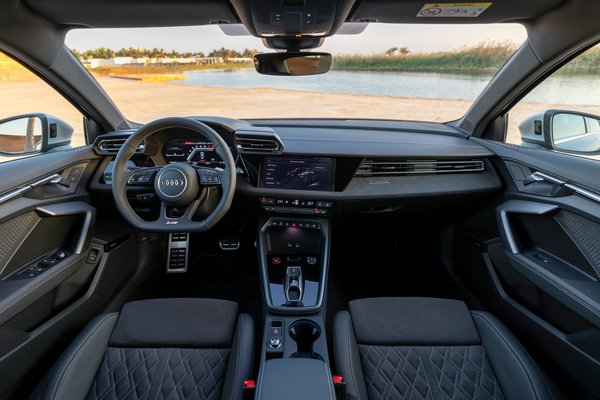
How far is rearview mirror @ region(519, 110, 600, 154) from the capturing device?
2.14 metres

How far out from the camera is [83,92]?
2.43 metres

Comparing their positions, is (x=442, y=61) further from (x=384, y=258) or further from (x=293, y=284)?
(x=293, y=284)

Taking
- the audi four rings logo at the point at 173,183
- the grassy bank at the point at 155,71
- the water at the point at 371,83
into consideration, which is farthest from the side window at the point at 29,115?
the audi four rings logo at the point at 173,183

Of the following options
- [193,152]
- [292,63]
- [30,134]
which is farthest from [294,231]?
[30,134]

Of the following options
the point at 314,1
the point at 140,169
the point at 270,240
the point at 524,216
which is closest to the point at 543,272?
the point at 524,216

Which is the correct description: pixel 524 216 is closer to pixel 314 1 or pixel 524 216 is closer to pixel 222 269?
pixel 314 1

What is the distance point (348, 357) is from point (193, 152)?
1477mm

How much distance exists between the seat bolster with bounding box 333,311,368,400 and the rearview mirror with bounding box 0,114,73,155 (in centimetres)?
213

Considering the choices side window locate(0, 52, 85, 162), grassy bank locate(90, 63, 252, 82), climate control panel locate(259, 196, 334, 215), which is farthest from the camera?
grassy bank locate(90, 63, 252, 82)

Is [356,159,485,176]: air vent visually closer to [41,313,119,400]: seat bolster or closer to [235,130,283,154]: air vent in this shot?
[235,130,283,154]: air vent

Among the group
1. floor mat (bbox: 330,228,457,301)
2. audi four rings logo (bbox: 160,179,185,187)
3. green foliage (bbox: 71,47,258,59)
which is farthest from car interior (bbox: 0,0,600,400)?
green foliage (bbox: 71,47,258,59)

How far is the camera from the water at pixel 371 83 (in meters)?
2.60

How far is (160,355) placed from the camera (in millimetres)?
1829

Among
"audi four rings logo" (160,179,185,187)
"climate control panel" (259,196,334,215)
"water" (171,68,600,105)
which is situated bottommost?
"climate control panel" (259,196,334,215)
